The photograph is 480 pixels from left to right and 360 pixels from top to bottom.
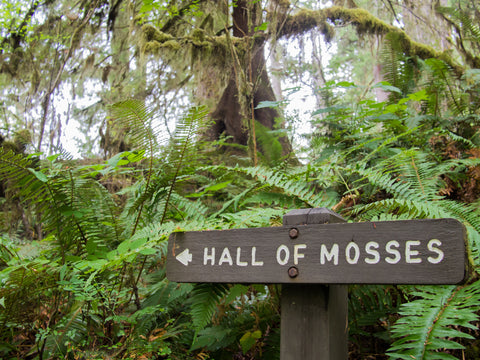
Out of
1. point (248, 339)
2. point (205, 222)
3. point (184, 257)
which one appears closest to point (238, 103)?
point (205, 222)

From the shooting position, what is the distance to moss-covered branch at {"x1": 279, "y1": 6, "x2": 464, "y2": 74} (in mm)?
5902

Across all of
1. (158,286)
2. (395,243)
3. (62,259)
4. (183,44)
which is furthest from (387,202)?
(183,44)

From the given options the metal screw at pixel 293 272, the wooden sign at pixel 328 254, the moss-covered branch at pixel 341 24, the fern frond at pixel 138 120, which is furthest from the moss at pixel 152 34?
the metal screw at pixel 293 272

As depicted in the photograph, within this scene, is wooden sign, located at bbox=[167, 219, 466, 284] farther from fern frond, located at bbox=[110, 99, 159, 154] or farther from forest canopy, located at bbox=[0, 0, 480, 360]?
fern frond, located at bbox=[110, 99, 159, 154]

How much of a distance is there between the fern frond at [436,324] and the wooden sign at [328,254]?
0.31 m

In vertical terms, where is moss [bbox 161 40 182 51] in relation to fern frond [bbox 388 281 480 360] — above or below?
above

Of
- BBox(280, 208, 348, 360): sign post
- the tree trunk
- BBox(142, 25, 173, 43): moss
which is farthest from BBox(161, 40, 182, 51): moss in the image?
BBox(280, 208, 348, 360): sign post

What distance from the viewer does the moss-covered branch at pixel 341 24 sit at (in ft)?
19.4

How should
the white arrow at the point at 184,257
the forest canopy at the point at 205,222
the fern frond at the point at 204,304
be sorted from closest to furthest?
the white arrow at the point at 184,257
the fern frond at the point at 204,304
the forest canopy at the point at 205,222

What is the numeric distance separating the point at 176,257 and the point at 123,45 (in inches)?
286

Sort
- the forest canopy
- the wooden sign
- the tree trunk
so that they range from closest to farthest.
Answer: the wooden sign, the forest canopy, the tree trunk

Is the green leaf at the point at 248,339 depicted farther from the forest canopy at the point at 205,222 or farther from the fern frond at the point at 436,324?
the fern frond at the point at 436,324

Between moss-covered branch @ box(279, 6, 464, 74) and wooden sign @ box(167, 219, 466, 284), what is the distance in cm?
502

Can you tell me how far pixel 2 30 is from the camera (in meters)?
7.79
